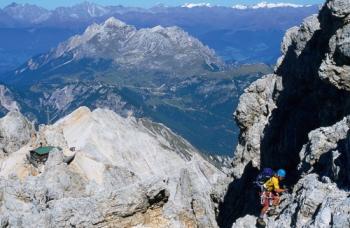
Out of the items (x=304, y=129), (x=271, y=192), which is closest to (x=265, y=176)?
(x=271, y=192)

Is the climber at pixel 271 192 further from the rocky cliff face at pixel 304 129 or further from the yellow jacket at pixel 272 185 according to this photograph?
the rocky cliff face at pixel 304 129

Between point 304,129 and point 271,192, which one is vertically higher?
point 271,192

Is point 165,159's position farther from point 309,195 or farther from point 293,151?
point 309,195

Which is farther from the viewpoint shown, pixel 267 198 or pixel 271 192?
pixel 271 192

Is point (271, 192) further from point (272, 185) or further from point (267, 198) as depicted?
point (267, 198)

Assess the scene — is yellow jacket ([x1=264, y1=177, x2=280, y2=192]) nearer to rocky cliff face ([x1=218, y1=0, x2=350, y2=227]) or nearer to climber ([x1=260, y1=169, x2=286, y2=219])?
climber ([x1=260, y1=169, x2=286, y2=219])

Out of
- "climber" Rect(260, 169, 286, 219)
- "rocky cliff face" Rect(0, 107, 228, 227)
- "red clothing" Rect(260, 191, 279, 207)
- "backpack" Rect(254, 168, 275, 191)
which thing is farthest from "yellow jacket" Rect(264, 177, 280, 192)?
"rocky cliff face" Rect(0, 107, 228, 227)
